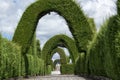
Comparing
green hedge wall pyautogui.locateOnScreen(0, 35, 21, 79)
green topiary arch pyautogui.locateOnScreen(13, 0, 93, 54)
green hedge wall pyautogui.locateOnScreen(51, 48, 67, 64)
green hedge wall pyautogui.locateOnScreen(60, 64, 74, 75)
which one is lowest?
green hedge wall pyautogui.locateOnScreen(0, 35, 21, 79)

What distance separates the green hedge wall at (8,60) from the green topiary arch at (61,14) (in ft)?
10.2

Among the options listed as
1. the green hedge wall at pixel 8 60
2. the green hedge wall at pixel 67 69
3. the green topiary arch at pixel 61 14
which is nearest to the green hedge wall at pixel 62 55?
the green hedge wall at pixel 67 69

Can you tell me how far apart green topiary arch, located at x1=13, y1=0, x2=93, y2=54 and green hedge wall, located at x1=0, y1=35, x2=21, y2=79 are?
10.2 feet

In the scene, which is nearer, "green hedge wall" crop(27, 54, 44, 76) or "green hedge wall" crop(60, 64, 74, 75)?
"green hedge wall" crop(27, 54, 44, 76)

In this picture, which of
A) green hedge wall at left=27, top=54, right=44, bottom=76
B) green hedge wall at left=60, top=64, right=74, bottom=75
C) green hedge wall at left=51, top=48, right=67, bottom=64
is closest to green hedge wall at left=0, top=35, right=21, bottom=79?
green hedge wall at left=27, top=54, right=44, bottom=76

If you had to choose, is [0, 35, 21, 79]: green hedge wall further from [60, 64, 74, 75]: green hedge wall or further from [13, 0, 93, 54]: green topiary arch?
[60, 64, 74, 75]: green hedge wall

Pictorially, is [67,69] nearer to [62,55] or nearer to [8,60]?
[62,55]

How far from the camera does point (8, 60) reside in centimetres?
1933

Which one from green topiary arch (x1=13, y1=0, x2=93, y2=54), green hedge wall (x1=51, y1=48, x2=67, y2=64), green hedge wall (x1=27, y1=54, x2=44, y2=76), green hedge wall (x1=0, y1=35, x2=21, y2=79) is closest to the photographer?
green hedge wall (x1=0, y1=35, x2=21, y2=79)

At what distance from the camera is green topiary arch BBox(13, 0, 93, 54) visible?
982 inches

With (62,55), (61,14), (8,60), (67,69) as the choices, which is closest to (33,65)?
(61,14)

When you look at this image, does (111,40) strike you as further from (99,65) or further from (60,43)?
(60,43)

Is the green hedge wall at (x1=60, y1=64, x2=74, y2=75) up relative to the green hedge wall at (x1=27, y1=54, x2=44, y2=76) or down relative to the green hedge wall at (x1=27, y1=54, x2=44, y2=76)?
up

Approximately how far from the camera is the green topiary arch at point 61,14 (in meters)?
25.0
